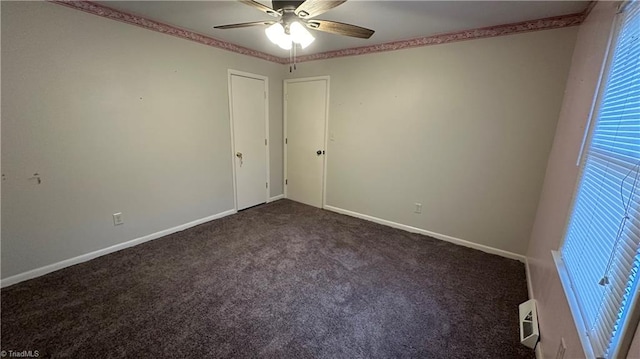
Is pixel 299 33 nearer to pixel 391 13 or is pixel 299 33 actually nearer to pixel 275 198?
pixel 391 13

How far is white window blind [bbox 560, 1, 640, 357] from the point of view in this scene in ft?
2.75

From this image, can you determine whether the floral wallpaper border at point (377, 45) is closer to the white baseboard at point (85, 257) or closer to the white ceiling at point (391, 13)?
the white ceiling at point (391, 13)

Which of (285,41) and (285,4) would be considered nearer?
(285,4)

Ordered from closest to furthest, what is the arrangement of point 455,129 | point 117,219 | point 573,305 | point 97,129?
point 573,305 → point 97,129 → point 117,219 → point 455,129

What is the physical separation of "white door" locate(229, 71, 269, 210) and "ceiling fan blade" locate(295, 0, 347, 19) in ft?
6.41

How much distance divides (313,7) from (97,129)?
226cm

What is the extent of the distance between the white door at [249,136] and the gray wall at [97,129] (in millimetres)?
220

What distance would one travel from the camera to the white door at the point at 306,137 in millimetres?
3767

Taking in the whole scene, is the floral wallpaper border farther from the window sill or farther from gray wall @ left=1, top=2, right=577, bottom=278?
the window sill

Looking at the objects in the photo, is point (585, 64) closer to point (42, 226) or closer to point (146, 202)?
point (146, 202)

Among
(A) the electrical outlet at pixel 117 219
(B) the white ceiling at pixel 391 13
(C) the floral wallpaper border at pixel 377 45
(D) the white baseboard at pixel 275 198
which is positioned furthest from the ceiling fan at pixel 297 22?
(D) the white baseboard at pixel 275 198

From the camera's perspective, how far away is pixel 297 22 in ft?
5.72

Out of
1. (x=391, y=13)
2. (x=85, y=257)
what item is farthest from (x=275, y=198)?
(x=391, y=13)

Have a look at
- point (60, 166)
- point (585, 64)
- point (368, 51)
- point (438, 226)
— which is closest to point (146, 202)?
point (60, 166)
